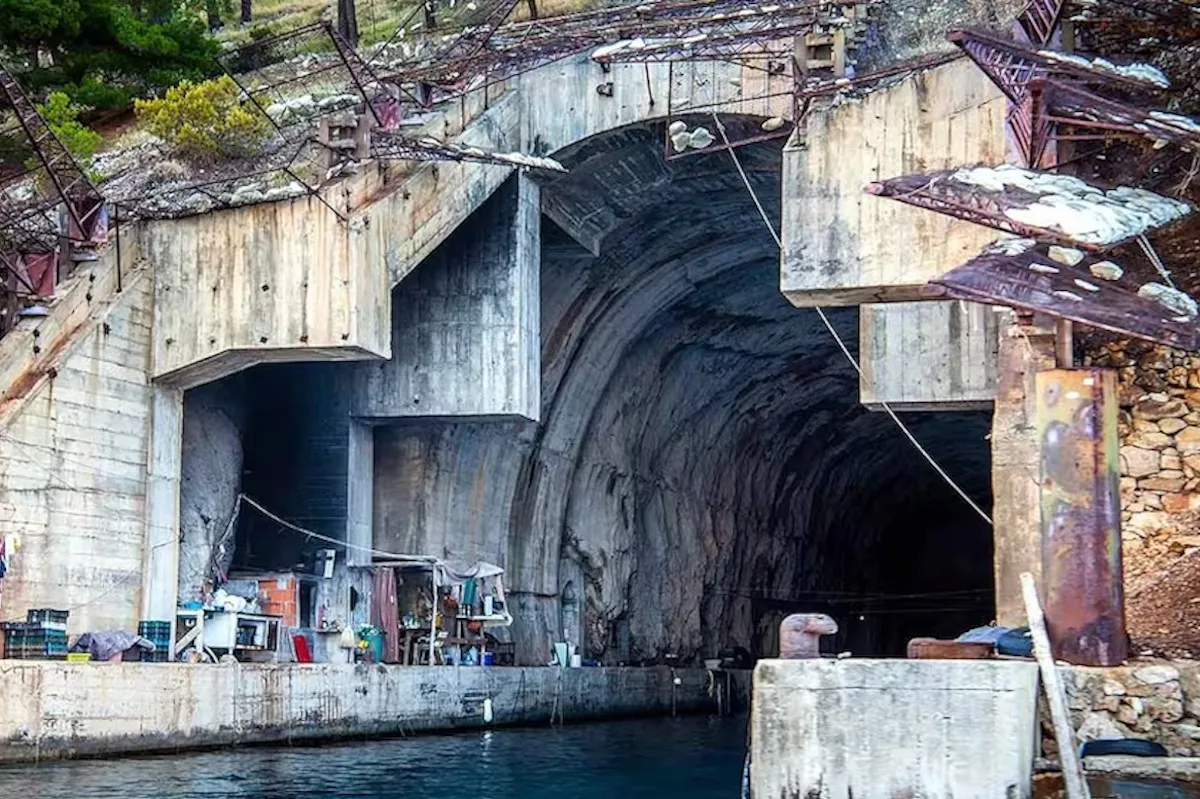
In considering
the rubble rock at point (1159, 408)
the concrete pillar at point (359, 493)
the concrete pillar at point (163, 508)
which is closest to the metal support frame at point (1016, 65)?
the rubble rock at point (1159, 408)

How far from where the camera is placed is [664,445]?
133 ft

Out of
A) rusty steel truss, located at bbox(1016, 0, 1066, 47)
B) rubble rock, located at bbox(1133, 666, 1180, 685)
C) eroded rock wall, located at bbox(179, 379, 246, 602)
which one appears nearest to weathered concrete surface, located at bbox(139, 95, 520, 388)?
eroded rock wall, located at bbox(179, 379, 246, 602)

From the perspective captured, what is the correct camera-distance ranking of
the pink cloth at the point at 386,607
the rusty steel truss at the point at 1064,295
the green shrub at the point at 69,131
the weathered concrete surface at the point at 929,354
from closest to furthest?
1. the rusty steel truss at the point at 1064,295
2. the weathered concrete surface at the point at 929,354
3. the pink cloth at the point at 386,607
4. the green shrub at the point at 69,131

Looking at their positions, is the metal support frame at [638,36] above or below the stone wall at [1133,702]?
above

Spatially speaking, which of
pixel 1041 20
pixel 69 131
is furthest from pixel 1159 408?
pixel 69 131

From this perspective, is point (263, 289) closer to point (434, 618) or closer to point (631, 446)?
point (434, 618)

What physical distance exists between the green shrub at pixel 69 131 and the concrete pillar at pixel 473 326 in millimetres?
6722

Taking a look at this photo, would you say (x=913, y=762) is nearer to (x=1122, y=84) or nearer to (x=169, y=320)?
(x=1122, y=84)

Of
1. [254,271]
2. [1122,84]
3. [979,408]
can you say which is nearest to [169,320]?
[254,271]

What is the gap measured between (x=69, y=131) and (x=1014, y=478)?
1887 centimetres

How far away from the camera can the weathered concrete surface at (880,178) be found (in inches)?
894

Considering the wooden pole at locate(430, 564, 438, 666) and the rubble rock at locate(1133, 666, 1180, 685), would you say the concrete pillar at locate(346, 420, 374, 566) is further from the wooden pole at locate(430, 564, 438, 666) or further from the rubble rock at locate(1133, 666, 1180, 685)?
the rubble rock at locate(1133, 666, 1180, 685)

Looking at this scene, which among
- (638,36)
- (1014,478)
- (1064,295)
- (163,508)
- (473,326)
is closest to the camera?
(1064,295)

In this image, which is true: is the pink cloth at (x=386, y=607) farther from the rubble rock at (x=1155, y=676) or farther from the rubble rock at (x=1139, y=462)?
the rubble rock at (x=1155, y=676)
